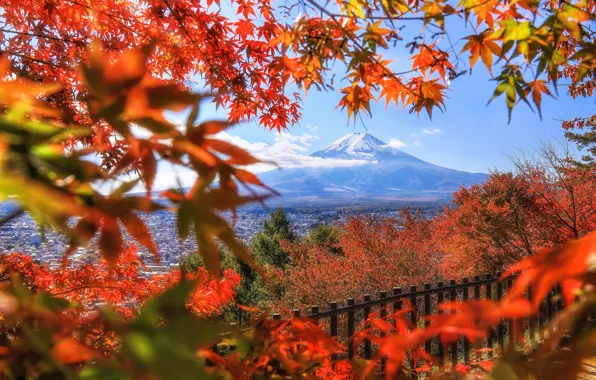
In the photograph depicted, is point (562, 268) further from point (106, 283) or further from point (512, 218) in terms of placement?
point (512, 218)

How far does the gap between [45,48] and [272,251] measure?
60.2ft

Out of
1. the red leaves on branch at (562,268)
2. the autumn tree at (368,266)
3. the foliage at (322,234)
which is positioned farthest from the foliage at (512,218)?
the red leaves on branch at (562,268)

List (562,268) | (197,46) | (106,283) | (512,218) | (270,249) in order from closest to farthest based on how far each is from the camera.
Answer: (562,268), (197,46), (106,283), (512,218), (270,249)

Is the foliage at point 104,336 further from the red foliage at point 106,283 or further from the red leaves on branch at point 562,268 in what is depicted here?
the red foliage at point 106,283

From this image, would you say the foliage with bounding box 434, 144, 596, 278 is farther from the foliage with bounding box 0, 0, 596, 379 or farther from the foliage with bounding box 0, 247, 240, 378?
the foliage with bounding box 0, 247, 240, 378

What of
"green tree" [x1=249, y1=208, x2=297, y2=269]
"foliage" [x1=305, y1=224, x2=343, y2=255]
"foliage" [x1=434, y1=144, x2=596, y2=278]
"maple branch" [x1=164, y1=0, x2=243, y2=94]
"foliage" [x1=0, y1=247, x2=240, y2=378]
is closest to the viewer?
"foliage" [x1=0, y1=247, x2=240, y2=378]

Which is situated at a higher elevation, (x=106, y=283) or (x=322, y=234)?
(x=106, y=283)

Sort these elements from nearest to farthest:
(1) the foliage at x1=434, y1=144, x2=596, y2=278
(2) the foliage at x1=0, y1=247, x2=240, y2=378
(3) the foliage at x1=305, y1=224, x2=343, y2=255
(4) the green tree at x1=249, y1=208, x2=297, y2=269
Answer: (2) the foliage at x1=0, y1=247, x2=240, y2=378 < (1) the foliage at x1=434, y1=144, x2=596, y2=278 < (3) the foliage at x1=305, y1=224, x2=343, y2=255 < (4) the green tree at x1=249, y1=208, x2=297, y2=269

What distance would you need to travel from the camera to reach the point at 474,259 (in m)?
12.2

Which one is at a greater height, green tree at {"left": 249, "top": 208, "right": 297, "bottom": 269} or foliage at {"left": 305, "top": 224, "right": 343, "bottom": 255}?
foliage at {"left": 305, "top": 224, "right": 343, "bottom": 255}

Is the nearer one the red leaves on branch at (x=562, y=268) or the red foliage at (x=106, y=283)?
the red leaves on branch at (x=562, y=268)

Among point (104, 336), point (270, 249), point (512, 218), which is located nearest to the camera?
point (104, 336)

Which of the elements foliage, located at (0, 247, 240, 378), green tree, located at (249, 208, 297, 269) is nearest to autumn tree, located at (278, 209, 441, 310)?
green tree, located at (249, 208, 297, 269)

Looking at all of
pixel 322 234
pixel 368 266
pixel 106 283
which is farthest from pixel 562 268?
pixel 322 234
